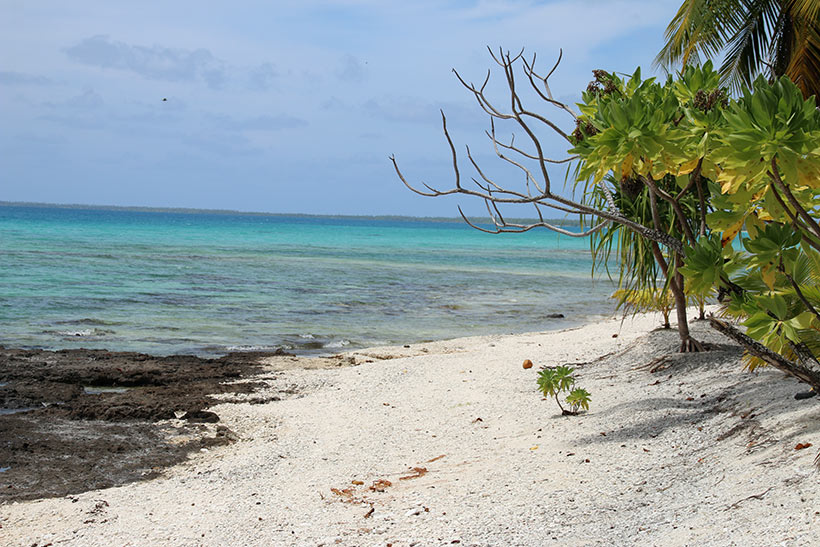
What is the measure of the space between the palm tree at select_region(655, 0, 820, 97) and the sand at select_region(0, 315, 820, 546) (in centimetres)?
527

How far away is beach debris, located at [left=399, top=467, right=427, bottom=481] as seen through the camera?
4.73 metres

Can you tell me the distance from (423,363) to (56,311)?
29.1 ft

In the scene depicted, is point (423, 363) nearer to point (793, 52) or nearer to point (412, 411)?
point (412, 411)

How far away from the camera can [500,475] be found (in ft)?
14.9

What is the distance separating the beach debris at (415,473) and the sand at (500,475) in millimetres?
23

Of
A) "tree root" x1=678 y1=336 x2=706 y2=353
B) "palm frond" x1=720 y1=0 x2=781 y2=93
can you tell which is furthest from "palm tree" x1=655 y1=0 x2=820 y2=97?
"tree root" x1=678 y1=336 x2=706 y2=353

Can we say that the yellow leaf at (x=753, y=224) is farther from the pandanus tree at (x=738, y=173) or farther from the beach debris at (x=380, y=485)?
the beach debris at (x=380, y=485)

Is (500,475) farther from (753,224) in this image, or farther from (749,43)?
(749,43)

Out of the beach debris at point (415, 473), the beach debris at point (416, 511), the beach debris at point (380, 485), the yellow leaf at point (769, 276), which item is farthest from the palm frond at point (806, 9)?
the beach debris at point (416, 511)

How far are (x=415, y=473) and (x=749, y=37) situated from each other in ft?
33.0

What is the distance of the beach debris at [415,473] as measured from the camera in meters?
4.73

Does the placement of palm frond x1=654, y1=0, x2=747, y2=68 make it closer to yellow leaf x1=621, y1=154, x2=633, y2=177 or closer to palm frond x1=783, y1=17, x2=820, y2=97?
palm frond x1=783, y1=17, x2=820, y2=97

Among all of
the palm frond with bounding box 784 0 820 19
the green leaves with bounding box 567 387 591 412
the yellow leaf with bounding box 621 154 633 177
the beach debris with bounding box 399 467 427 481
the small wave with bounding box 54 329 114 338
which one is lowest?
the small wave with bounding box 54 329 114 338

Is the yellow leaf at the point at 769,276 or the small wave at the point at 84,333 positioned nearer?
the yellow leaf at the point at 769,276
